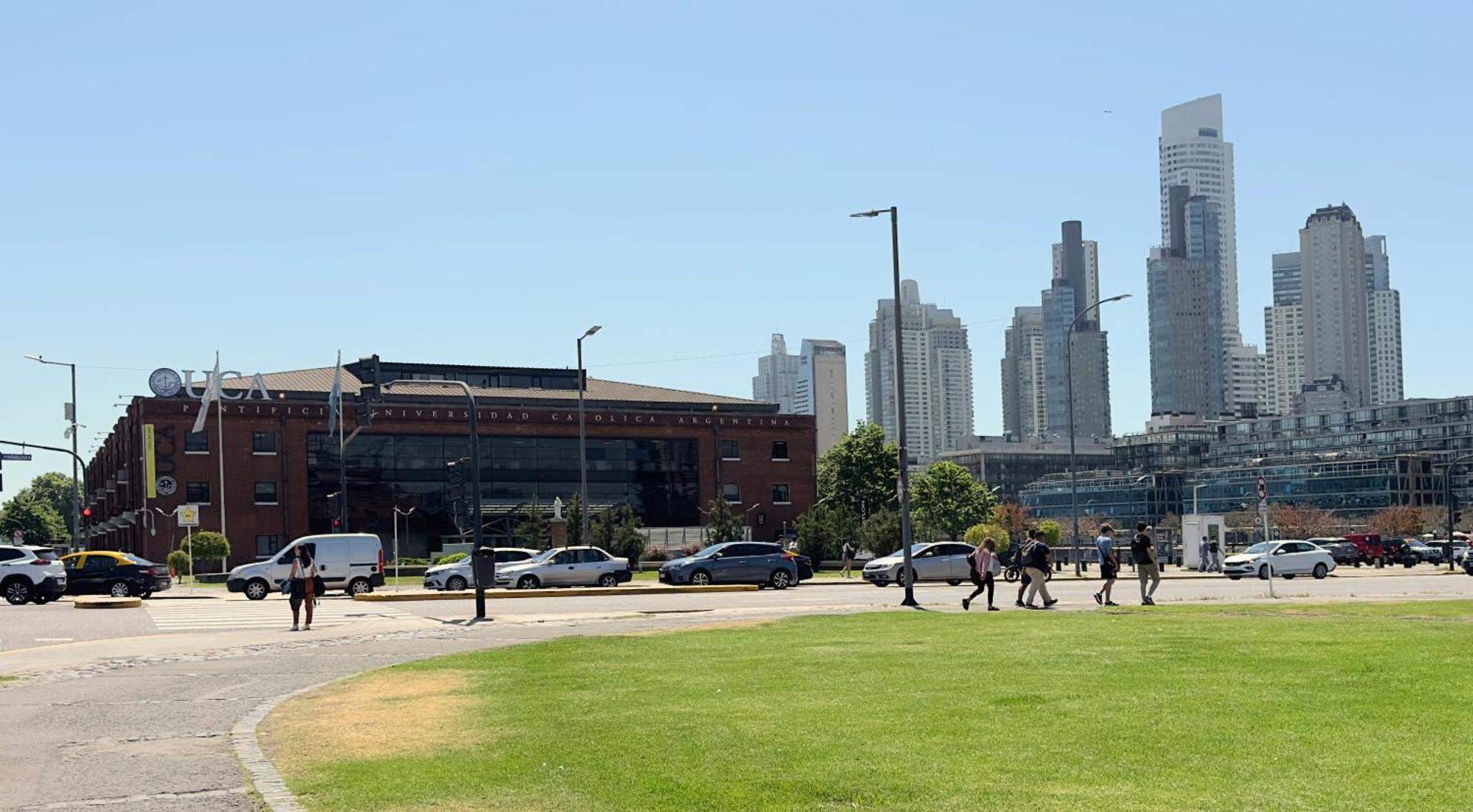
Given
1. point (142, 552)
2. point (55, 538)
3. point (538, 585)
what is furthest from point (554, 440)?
point (55, 538)

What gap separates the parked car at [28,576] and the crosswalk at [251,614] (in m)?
2.39

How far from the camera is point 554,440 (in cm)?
9212

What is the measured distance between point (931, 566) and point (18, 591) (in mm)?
26208

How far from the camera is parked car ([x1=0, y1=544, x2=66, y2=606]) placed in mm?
41156

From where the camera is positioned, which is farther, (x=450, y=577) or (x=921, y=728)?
(x=450, y=577)

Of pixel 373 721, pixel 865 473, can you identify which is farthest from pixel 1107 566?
pixel 865 473

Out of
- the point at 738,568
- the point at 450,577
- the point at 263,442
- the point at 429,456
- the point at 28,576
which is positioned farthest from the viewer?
the point at 429,456

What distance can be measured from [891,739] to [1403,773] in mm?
3316

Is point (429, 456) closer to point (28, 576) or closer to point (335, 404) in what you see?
point (335, 404)

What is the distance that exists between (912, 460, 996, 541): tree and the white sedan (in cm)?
6214

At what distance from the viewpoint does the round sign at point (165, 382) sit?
81.6 meters

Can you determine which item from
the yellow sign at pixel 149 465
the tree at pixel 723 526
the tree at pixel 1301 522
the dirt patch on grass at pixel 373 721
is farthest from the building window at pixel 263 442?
the tree at pixel 1301 522

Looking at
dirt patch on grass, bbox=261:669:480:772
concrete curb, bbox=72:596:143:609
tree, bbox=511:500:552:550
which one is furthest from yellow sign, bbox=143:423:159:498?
dirt patch on grass, bbox=261:669:480:772

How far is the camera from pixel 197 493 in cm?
8188
